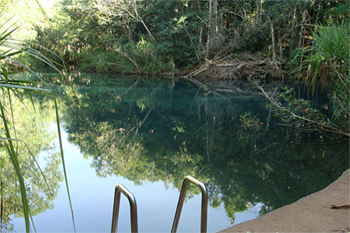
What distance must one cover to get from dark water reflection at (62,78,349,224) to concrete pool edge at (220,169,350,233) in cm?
23

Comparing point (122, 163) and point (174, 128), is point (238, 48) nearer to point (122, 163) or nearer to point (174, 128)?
point (174, 128)

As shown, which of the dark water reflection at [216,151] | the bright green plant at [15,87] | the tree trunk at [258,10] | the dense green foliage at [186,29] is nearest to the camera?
the bright green plant at [15,87]

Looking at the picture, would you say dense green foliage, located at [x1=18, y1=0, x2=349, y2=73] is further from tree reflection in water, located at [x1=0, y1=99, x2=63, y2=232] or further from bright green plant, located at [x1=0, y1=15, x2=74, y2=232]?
bright green plant, located at [x1=0, y1=15, x2=74, y2=232]

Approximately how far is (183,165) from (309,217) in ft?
5.84

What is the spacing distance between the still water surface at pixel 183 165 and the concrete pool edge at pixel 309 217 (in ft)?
0.69

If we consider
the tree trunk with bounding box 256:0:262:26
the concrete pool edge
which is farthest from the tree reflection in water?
the tree trunk with bounding box 256:0:262:26

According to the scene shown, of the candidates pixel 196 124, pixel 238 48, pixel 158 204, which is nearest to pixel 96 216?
pixel 158 204

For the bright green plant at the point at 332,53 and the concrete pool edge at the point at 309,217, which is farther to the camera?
the bright green plant at the point at 332,53

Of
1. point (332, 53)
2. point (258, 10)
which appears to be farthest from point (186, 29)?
point (332, 53)

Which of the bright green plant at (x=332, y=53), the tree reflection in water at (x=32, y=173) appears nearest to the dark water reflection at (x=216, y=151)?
the tree reflection in water at (x=32, y=173)

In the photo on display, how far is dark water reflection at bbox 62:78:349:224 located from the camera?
3088 mm

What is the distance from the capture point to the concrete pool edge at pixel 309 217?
207cm

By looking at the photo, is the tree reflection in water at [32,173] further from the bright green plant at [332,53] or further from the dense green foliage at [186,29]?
the dense green foliage at [186,29]

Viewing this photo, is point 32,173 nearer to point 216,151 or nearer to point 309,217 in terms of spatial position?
point 216,151
